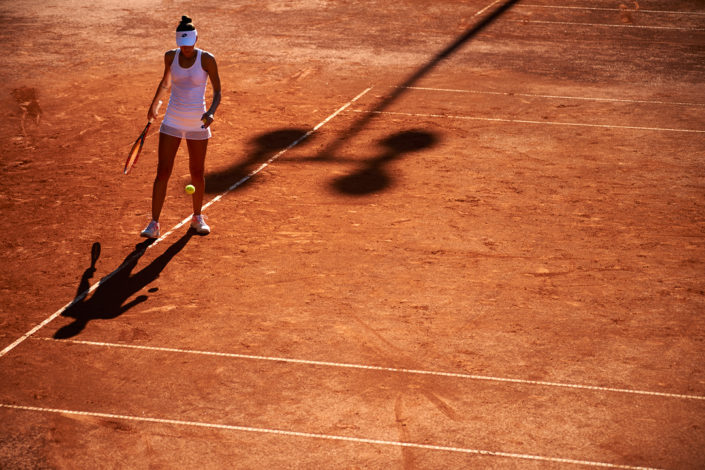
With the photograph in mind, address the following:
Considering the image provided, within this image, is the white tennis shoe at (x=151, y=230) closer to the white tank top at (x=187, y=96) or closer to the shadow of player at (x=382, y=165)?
the white tank top at (x=187, y=96)

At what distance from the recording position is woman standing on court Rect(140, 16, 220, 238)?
853 cm

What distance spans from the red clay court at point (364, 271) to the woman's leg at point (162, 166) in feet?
1.33

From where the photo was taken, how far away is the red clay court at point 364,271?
5770mm

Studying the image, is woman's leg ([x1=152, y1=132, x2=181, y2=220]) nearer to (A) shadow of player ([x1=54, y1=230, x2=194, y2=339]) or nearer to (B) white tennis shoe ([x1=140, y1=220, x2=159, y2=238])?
(B) white tennis shoe ([x1=140, y1=220, x2=159, y2=238])

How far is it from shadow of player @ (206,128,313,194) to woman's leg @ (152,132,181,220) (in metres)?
1.37

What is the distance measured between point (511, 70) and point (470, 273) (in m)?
8.44

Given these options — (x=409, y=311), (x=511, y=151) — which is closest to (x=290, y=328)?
(x=409, y=311)

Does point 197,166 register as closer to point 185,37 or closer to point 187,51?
point 187,51

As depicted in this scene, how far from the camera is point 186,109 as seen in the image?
8.64 metres

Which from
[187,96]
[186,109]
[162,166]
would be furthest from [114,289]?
[187,96]

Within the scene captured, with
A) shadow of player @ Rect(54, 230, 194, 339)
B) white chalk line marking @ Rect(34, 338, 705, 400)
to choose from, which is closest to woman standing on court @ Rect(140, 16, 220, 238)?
shadow of player @ Rect(54, 230, 194, 339)

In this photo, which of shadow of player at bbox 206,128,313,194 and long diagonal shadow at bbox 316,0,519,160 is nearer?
shadow of player at bbox 206,128,313,194

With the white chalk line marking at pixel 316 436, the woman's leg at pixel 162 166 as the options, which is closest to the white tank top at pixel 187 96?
the woman's leg at pixel 162 166

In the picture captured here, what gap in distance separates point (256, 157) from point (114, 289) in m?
3.92
